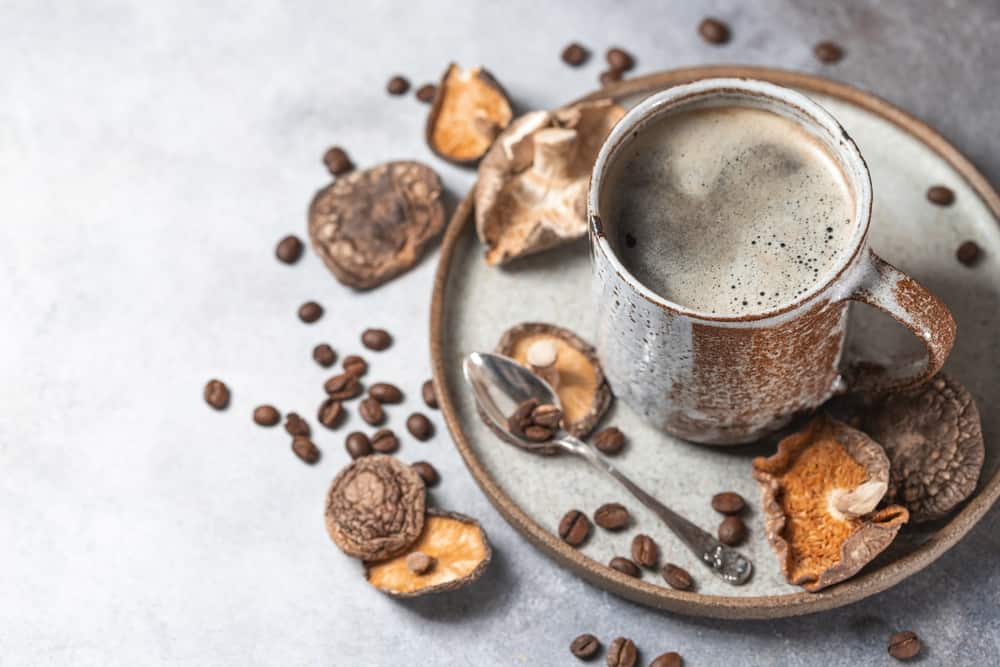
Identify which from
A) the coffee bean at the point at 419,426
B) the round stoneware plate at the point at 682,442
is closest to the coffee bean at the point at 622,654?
the round stoneware plate at the point at 682,442

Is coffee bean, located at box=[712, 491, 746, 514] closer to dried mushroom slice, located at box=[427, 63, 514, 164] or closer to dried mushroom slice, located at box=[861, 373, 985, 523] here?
dried mushroom slice, located at box=[861, 373, 985, 523]

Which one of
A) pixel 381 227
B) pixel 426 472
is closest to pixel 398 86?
pixel 381 227

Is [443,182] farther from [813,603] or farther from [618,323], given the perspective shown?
[813,603]

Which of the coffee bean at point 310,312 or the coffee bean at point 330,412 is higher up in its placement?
the coffee bean at point 310,312

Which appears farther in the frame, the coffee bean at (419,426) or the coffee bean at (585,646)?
the coffee bean at (419,426)

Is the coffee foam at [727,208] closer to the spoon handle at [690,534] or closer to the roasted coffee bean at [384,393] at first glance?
the spoon handle at [690,534]

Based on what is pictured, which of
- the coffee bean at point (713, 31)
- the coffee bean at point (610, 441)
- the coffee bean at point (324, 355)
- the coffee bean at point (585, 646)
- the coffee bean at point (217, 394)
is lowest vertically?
the coffee bean at point (585, 646)

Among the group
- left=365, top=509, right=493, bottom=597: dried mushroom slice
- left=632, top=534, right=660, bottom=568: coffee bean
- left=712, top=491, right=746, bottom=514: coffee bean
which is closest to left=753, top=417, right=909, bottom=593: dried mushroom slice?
left=712, top=491, right=746, bottom=514: coffee bean

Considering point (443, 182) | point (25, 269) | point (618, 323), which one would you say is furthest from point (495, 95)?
point (25, 269)
